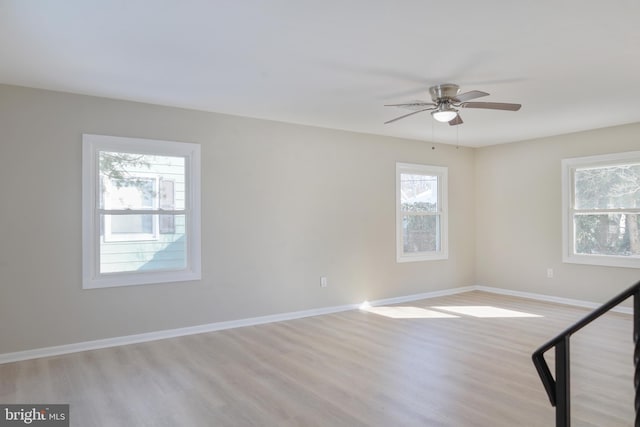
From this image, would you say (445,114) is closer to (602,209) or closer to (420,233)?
(420,233)

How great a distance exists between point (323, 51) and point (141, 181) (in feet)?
8.19

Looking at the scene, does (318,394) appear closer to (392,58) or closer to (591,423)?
(591,423)

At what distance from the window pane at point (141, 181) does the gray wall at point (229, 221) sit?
0.80ft

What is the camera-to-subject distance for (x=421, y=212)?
6.88m

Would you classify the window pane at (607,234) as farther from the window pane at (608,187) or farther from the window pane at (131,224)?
the window pane at (131,224)

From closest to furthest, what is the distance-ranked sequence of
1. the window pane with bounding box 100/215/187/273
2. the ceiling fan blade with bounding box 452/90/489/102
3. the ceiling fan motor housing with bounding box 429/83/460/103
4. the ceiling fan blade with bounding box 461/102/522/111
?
the ceiling fan blade with bounding box 452/90/489/102, the ceiling fan blade with bounding box 461/102/522/111, the ceiling fan motor housing with bounding box 429/83/460/103, the window pane with bounding box 100/215/187/273

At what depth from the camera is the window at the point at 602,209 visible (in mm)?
5609

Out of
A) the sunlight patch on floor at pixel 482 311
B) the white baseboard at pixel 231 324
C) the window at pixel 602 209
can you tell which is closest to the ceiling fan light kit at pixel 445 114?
the sunlight patch on floor at pixel 482 311

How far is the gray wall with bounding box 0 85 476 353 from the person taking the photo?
13.0ft

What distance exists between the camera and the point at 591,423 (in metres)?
2.63

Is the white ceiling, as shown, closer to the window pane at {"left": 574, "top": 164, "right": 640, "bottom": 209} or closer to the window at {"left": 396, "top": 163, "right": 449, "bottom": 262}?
the window pane at {"left": 574, "top": 164, "right": 640, "bottom": 209}

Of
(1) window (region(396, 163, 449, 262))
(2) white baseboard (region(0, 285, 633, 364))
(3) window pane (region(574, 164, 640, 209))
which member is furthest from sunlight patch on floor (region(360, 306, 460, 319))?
(3) window pane (region(574, 164, 640, 209))

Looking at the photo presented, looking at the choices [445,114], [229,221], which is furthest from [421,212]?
[229,221]

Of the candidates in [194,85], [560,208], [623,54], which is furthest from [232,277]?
[560,208]
